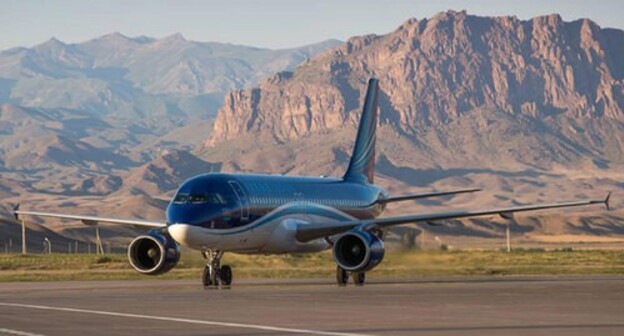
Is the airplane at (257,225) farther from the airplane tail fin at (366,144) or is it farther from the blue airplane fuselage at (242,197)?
the airplane tail fin at (366,144)

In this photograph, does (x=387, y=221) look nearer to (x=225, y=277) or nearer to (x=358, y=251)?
(x=358, y=251)

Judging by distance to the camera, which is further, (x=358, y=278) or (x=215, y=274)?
(x=358, y=278)

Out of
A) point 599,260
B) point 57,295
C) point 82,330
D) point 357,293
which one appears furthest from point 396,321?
point 599,260

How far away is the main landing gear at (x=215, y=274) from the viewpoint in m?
52.7

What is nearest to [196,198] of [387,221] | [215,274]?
[215,274]

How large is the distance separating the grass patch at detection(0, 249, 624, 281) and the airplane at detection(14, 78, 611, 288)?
346cm

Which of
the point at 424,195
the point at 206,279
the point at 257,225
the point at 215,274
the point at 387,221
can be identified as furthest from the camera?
the point at 424,195

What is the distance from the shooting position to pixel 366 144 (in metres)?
71.0

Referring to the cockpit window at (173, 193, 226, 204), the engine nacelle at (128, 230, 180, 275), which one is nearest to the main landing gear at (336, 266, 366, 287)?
the cockpit window at (173, 193, 226, 204)

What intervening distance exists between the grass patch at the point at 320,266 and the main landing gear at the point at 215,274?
18.6 ft

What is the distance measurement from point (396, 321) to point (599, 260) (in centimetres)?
5201

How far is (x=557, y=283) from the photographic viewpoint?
170 feet

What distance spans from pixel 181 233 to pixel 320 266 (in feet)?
76.2

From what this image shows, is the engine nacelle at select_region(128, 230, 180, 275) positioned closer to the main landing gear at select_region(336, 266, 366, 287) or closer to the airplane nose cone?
the airplane nose cone
